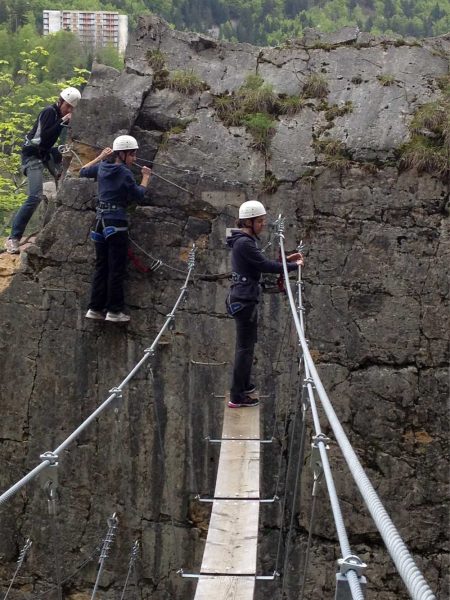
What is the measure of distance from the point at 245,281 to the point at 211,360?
1216mm

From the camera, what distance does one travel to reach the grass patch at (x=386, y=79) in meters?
8.33

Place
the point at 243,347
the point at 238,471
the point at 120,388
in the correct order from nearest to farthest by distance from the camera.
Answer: the point at 120,388 → the point at 238,471 → the point at 243,347

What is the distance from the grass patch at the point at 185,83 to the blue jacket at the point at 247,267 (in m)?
2.29

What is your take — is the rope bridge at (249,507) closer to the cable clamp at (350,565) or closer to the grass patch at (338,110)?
the cable clamp at (350,565)

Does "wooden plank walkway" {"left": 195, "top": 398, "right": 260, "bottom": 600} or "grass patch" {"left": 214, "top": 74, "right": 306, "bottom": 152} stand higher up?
"grass patch" {"left": 214, "top": 74, "right": 306, "bottom": 152}

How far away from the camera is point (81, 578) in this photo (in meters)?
7.72

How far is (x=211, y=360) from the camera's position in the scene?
7.68m

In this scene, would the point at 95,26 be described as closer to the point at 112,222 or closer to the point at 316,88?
the point at 316,88

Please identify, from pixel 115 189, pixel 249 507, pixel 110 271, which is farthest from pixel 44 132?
pixel 249 507

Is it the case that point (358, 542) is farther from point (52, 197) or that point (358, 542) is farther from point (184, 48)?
point (184, 48)

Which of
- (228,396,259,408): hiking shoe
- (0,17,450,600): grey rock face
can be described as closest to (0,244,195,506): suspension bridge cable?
(0,17,450,600): grey rock face

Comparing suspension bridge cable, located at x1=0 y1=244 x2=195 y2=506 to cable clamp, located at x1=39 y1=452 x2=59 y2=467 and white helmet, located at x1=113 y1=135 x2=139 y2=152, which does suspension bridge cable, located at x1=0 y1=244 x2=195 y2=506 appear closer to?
cable clamp, located at x1=39 y1=452 x2=59 y2=467

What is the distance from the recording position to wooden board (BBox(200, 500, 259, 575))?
4773mm

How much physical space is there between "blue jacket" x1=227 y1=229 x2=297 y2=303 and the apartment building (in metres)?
54.8
